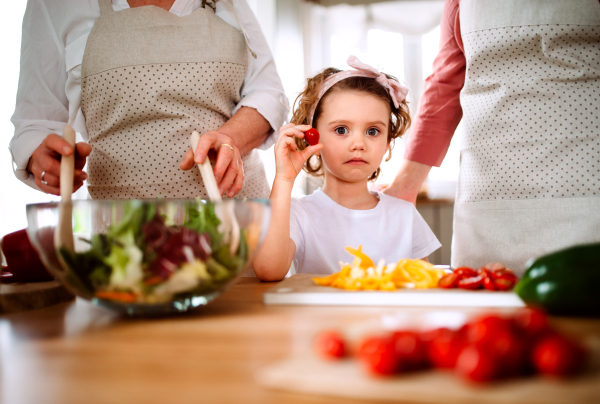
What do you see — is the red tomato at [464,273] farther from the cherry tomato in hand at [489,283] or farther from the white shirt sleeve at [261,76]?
the white shirt sleeve at [261,76]

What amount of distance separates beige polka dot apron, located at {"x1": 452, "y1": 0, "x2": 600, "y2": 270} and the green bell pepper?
1.96 ft

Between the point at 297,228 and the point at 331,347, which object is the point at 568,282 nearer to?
the point at 331,347

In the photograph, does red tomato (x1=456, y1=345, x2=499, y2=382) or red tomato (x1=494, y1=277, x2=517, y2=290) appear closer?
red tomato (x1=456, y1=345, x2=499, y2=382)

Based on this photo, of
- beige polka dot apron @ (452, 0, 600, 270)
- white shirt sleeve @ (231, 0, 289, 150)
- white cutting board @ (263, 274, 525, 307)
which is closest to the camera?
white cutting board @ (263, 274, 525, 307)

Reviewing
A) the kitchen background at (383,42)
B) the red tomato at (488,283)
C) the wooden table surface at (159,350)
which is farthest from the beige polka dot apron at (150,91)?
the kitchen background at (383,42)

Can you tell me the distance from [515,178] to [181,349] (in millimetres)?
993

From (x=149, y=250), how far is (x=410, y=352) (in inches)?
12.0

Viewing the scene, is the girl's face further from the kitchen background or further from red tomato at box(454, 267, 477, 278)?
the kitchen background

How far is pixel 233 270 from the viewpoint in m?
0.58

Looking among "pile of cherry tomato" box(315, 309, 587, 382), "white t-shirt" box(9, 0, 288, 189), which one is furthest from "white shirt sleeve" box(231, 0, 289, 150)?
"pile of cherry tomato" box(315, 309, 587, 382)

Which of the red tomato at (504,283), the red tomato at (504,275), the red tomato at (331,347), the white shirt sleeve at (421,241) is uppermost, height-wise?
the red tomato at (331,347)

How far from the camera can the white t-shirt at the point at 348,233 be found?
1378mm

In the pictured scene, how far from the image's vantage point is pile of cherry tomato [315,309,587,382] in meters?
0.35

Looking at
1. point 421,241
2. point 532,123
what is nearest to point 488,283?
point 532,123
